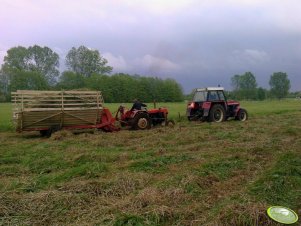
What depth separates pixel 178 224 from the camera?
521cm

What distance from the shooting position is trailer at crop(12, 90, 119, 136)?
14.7m

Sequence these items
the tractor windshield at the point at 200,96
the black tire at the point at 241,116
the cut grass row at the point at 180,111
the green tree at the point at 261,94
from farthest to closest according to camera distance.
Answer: the green tree at the point at 261,94, the black tire at the point at 241,116, the cut grass row at the point at 180,111, the tractor windshield at the point at 200,96

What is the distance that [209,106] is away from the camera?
20.2 meters

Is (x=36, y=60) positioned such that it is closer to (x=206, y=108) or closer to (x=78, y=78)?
(x=78, y=78)

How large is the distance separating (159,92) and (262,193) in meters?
85.8

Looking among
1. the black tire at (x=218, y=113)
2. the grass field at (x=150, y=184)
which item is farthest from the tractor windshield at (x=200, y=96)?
the grass field at (x=150, y=184)

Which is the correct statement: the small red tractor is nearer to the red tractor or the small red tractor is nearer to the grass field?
the red tractor

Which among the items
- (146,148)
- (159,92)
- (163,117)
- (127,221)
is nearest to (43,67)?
(159,92)

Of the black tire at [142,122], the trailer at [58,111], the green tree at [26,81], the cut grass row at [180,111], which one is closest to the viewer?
the trailer at [58,111]

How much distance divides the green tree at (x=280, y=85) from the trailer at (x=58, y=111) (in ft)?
436

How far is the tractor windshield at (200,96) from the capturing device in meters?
20.6

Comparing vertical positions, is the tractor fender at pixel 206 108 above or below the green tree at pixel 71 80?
below

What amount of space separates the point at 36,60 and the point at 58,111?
87.9 m

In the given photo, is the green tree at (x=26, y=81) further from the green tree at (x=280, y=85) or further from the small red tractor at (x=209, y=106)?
the green tree at (x=280, y=85)
